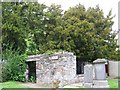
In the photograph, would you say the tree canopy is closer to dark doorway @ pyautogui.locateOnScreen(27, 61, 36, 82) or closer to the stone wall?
dark doorway @ pyautogui.locateOnScreen(27, 61, 36, 82)

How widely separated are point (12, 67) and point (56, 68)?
140cm

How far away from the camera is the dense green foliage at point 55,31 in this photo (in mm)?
8062

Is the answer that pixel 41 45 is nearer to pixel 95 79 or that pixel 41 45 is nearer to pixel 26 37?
pixel 26 37

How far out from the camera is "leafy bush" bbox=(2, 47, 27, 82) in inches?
275

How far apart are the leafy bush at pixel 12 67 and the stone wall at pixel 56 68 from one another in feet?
1.60

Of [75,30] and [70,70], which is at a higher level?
[75,30]

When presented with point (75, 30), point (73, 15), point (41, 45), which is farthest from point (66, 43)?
point (73, 15)

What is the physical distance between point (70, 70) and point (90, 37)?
2233 millimetres

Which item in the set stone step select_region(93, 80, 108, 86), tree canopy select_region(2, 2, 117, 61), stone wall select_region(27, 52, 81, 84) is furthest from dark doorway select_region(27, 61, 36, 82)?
stone step select_region(93, 80, 108, 86)

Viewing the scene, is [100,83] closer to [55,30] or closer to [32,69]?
[32,69]

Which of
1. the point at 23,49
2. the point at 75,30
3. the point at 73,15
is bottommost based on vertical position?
the point at 23,49

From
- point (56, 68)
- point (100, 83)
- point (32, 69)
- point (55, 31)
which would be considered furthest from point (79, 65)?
point (100, 83)

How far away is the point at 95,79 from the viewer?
5.93m

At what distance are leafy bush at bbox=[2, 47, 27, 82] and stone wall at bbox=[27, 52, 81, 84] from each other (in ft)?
1.60
